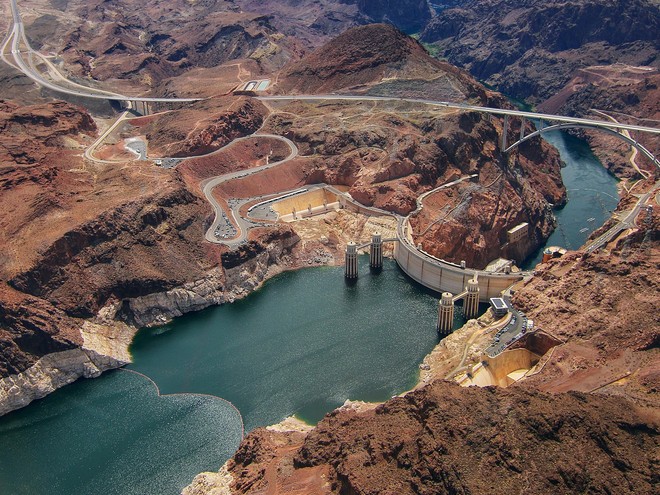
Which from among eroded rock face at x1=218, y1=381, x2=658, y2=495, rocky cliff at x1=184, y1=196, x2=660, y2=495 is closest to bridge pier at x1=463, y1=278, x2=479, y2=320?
rocky cliff at x1=184, y1=196, x2=660, y2=495

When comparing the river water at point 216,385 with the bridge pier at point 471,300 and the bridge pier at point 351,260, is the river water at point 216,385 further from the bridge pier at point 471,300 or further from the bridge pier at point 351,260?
the bridge pier at point 351,260

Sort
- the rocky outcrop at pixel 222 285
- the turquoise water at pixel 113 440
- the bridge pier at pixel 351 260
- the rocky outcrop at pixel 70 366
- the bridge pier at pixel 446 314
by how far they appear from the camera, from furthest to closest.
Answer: the bridge pier at pixel 351 260
the rocky outcrop at pixel 222 285
the bridge pier at pixel 446 314
the rocky outcrop at pixel 70 366
the turquoise water at pixel 113 440

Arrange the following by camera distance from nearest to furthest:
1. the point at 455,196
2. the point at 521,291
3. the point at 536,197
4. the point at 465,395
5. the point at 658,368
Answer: the point at 465,395 < the point at 658,368 < the point at 521,291 < the point at 455,196 < the point at 536,197

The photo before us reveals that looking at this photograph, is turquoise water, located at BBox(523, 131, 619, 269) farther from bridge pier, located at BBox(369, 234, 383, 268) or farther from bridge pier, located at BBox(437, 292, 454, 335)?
bridge pier, located at BBox(437, 292, 454, 335)

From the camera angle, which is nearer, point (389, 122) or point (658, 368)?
point (658, 368)

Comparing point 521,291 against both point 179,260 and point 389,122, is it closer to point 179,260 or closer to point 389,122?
point 179,260

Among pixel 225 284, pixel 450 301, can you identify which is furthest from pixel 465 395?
pixel 225 284

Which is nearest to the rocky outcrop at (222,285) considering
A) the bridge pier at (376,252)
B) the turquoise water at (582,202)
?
the bridge pier at (376,252)

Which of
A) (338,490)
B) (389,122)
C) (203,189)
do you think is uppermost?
(389,122)
